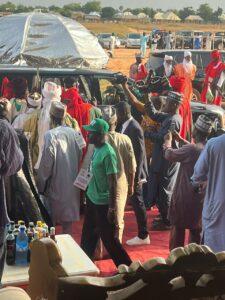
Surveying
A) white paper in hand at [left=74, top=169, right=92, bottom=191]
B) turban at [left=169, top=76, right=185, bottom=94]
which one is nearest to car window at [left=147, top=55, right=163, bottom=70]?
turban at [left=169, top=76, right=185, bottom=94]

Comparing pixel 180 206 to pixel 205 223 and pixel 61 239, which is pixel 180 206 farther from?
pixel 61 239

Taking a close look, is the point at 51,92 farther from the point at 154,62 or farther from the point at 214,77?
the point at 154,62

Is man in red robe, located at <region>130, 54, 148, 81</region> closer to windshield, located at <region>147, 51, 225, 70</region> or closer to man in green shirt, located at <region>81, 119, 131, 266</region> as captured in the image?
windshield, located at <region>147, 51, 225, 70</region>

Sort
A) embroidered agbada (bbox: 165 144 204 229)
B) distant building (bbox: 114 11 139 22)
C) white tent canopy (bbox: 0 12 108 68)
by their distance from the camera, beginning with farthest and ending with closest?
1. distant building (bbox: 114 11 139 22)
2. white tent canopy (bbox: 0 12 108 68)
3. embroidered agbada (bbox: 165 144 204 229)

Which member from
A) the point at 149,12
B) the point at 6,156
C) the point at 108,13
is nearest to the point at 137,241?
the point at 6,156

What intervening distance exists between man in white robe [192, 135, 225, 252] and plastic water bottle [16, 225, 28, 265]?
4.60ft

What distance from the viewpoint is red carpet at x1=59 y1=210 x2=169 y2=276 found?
5.43m

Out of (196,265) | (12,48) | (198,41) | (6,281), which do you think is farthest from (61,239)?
(198,41)

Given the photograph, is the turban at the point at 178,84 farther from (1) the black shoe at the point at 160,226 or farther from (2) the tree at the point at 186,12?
(2) the tree at the point at 186,12

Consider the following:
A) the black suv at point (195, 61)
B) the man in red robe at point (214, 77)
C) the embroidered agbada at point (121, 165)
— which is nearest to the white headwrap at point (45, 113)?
the embroidered agbada at point (121, 165)

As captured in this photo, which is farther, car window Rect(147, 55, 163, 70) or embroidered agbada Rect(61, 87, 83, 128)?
car window Rect(147, 55, 163, 70)

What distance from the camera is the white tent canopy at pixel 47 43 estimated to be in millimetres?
11227

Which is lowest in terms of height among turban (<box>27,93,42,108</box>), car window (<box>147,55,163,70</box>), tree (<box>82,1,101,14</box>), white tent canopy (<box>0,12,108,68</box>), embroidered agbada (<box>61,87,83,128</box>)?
car window (<box>147,55,163,70</box>)

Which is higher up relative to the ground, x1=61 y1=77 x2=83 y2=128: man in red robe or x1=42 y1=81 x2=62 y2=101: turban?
x1=42 y1=81 x2=62 y2=101: turban
